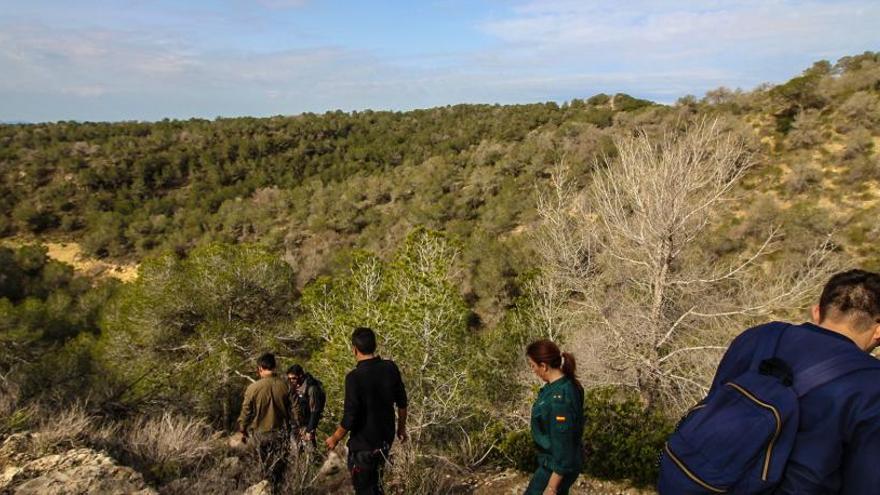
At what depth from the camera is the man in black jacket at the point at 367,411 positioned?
3.47 meters

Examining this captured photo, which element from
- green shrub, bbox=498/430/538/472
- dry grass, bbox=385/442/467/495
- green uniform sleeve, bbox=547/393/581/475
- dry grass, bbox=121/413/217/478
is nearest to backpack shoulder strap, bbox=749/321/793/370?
green uniform sleeve, bbox=547/393/581/475

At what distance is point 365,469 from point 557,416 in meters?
1.55

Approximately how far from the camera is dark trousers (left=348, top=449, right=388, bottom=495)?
11.6 feet

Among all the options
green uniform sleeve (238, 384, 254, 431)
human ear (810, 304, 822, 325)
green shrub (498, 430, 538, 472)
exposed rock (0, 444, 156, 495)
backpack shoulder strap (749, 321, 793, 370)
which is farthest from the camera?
green shrub (498, 430, 538, 472)

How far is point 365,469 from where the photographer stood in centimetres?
354

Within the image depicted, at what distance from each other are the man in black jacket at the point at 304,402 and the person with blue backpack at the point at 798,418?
13.0 ft

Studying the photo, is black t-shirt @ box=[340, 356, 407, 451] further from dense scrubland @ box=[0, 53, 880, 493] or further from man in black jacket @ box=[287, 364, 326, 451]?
man in black jacket @ box=[287, 364, 326, 451]

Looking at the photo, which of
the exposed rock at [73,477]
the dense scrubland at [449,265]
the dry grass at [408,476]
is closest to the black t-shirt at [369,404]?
the dry grass at [408,476]

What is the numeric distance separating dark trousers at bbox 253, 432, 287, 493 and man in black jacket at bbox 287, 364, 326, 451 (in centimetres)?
19

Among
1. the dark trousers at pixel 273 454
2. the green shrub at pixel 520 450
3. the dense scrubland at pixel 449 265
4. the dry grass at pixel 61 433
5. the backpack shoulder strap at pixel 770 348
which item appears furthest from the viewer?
the dense scrubland at pixel 449 265

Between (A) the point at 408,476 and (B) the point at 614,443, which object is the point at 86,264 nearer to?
(A) the point at 408,476

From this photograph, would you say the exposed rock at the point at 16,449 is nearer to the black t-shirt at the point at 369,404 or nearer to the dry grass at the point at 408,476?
the black t-shirt at the point at 369,404

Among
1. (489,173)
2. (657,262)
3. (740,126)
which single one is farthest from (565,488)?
(489,173)

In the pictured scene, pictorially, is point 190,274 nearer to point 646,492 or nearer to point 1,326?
point 1,326
